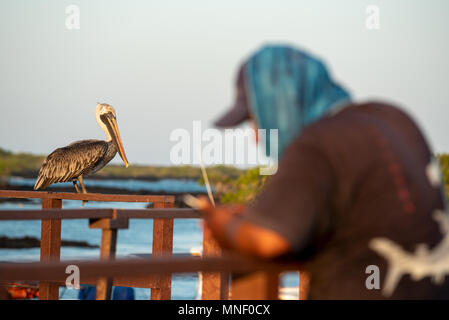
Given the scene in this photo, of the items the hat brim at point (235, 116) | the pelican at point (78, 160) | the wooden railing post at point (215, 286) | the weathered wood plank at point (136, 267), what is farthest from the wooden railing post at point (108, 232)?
the pelican at point (78, 160)

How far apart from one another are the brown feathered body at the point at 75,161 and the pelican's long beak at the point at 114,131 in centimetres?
36

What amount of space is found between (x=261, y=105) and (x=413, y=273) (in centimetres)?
51

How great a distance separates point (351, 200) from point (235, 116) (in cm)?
39

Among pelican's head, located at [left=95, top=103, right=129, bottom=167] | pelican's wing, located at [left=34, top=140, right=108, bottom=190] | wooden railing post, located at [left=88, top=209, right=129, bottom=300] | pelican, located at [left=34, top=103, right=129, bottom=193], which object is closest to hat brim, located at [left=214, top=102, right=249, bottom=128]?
wooden railing post, located at [left=88, top=209, right=129, bottom=300]

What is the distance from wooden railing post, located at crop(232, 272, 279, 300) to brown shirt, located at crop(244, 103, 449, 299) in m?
0.42

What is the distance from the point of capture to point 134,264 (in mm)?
1997

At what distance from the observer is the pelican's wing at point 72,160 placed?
9945mm

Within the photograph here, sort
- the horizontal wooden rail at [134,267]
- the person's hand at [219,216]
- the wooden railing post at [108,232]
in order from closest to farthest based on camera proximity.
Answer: the person's hand at [219,216], the horizontal wooden rail at [134,267], the wooden railing post at [108,232]

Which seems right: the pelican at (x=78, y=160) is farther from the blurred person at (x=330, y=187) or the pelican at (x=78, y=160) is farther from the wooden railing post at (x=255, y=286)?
the blurred person at (x=330, y=187)

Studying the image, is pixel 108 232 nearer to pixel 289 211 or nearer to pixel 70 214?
pixel 70 214

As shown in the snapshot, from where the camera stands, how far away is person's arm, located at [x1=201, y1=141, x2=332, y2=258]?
1550 millimetres

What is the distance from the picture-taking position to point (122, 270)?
6.46 ft
